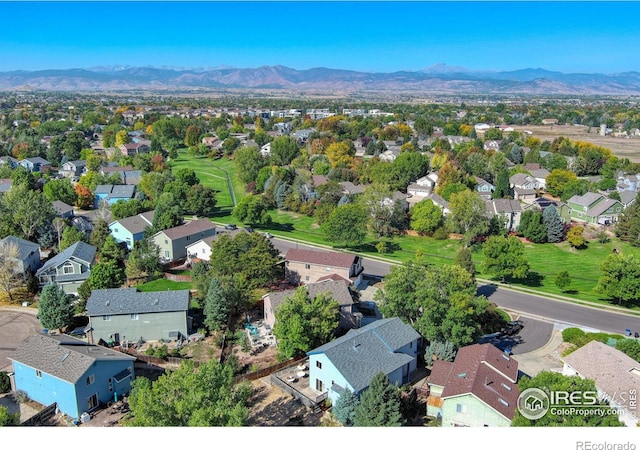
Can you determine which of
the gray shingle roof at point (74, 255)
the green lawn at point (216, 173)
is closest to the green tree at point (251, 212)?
the green lawn at point (216, 173)

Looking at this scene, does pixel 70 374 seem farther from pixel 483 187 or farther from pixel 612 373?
pixel 483 187

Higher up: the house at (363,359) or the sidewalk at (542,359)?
the house at (363,359)

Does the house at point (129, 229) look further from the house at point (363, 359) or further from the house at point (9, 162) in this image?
the house at point (9, 162)

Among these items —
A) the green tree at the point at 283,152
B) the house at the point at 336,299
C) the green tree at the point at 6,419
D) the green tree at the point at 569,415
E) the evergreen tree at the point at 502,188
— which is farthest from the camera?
the green tree at the point at 283,152

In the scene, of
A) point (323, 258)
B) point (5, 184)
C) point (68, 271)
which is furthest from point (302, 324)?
point (5, 184)

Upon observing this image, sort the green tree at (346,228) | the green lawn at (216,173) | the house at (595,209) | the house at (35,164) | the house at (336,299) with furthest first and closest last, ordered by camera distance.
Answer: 1. the house at (35,164)
2. the green lawn at (216,173)
3. the house at (595,209)
4. the green tree at (346,228)
5. the house at (336,299)

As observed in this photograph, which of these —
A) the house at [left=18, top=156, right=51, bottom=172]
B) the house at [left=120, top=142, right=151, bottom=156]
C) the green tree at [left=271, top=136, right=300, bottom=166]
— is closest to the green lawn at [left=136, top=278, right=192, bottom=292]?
the green tree at [left=271, top=136, right=300, bottom=166]

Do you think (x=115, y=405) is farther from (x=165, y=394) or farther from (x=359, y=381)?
(x=359, y=381)
